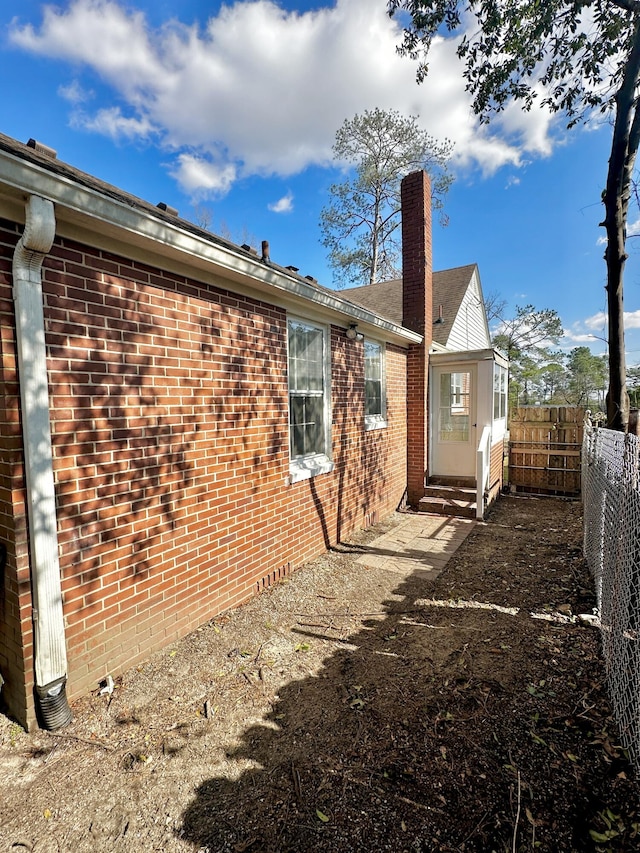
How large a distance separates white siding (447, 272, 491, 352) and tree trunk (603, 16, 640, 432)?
734 centimetres

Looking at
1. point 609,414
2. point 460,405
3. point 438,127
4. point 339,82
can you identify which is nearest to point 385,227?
point 438,127

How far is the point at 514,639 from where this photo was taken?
11.0 feet

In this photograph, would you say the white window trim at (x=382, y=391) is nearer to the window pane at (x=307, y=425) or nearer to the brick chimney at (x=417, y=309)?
the brick chimney at (x=417, y=309)

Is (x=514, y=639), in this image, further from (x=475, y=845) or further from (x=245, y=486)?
(x=245, y=486)

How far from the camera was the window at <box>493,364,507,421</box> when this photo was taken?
29.0 ft

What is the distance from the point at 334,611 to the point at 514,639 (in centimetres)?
166

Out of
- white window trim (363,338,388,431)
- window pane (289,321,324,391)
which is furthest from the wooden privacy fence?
window pane (289,321,324,391)

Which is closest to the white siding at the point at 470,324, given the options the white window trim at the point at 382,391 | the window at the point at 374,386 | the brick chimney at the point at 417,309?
the brick chimney at the point at 417,309

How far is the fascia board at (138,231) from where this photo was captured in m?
2.09

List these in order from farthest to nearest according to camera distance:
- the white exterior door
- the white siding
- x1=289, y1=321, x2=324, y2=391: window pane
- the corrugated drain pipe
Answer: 1. the white siding
2. the white exterior door
3. x1=289, y1=321, x2=324, y2=391: window pane
4. the corrugated drain pipe

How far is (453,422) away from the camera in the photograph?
8.55 metres

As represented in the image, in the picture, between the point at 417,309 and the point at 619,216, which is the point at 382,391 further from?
the point at 619,216

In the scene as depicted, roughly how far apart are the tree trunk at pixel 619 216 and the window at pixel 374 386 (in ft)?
11.2

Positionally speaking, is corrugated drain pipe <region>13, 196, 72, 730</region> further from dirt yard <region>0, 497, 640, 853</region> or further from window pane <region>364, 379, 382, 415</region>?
window pane <region>364, 379, 382, 415</region>
